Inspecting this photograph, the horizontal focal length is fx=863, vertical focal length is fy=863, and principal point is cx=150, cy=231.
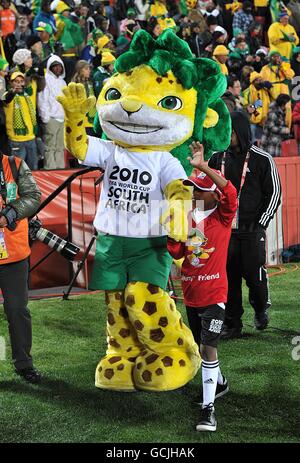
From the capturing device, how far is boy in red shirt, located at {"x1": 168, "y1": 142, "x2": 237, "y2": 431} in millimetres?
5211

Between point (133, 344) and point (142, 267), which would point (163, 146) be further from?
point (133, 344)

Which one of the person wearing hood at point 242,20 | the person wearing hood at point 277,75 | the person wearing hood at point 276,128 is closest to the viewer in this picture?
the person wearing hood at point 276,128

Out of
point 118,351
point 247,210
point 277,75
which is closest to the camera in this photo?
point 118,351

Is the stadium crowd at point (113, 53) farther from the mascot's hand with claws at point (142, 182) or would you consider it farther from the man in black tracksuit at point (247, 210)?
the mascot's hand with claws at point (142, 182)

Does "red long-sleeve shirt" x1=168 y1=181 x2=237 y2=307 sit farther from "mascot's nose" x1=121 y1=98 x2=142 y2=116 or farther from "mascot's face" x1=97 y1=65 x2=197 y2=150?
"mascot's nose" x1=121 y1=98 x2=142 y2=116

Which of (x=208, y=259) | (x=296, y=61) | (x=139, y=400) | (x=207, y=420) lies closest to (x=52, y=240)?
(x=139, y=400)

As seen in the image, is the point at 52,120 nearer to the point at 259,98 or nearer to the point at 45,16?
the point at 45,16

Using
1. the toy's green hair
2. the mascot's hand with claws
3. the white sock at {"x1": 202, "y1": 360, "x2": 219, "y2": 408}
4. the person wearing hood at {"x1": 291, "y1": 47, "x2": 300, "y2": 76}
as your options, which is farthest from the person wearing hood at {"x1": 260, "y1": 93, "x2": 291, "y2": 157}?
the white sock at {"x1": 202, "y1": 360, "x2": 219, "y2": 408}

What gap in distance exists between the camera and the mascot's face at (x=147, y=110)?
573 cm

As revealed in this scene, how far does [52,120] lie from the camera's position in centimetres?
1191

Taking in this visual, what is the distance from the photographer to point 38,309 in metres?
8.57

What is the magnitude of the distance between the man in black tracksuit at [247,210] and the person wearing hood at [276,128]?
6509mm

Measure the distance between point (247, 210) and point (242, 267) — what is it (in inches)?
19.4

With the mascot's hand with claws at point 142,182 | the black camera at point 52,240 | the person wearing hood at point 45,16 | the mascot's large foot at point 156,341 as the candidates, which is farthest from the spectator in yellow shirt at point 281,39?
the mascot's large foot at point 156,341
